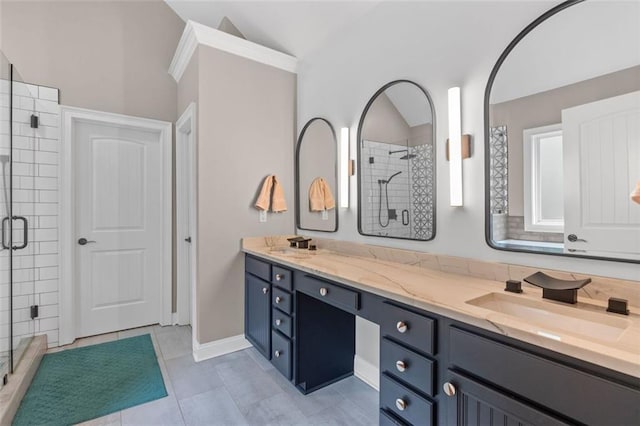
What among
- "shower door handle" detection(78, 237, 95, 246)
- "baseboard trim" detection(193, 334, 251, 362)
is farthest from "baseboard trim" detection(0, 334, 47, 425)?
"baseboard trim" detection(193, 334, 251, 362)

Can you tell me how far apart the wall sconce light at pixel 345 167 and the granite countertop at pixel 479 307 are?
503 millimetres

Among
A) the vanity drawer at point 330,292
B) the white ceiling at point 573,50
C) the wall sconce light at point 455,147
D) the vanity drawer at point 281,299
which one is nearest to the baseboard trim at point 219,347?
the vanity drawer at point 281,299

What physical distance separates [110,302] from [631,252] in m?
3.76

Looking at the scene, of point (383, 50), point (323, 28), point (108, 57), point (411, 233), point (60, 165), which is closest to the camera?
point (411, 233)

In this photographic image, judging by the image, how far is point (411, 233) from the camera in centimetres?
189

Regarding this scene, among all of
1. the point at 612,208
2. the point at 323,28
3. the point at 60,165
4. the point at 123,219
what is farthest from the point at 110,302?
the point at 612,208

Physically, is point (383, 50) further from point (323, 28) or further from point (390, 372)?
point (390, 372)

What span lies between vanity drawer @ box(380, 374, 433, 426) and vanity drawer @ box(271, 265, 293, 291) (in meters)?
0.86

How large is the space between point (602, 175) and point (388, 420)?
4.30 feet

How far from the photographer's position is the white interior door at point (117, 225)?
2840mm

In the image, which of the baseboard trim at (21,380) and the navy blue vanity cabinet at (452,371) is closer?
the navy blue vanity cabinet at (452,371)

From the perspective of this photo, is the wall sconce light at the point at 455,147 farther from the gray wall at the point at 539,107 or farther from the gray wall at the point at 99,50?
the gray wall at the point at 99,50

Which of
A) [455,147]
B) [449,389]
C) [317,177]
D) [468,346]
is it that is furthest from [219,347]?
[455,147]

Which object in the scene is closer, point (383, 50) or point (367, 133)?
point (383, 50)
